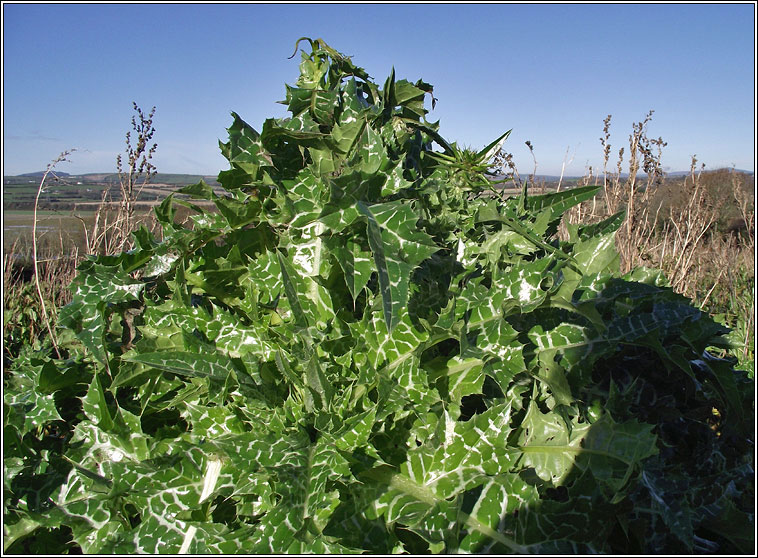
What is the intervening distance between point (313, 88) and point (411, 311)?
31.3 inches

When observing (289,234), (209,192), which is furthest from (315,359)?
(209,192)

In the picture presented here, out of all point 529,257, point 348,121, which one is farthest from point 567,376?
point 348,121

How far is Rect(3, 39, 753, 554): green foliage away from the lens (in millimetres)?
1312

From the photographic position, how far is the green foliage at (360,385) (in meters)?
1.31

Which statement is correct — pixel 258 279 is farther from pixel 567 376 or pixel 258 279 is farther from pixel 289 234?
pixel 567 376

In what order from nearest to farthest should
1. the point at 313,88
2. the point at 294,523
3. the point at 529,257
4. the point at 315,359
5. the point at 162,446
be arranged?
1. the point at 294,523
2. the point at 315,359
3. the point at 162,446
4. the point at 313,88
5. the point at 529,257

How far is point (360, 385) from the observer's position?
141 centimetres

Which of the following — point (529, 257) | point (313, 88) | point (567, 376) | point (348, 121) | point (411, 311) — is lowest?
point (567, 376)

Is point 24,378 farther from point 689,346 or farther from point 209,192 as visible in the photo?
point 689,346

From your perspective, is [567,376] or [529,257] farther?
[529,257]

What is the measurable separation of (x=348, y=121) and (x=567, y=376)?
105cm

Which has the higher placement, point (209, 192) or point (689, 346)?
point (209, 192)

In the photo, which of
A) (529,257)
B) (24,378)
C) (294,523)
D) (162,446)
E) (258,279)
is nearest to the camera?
(294,523)

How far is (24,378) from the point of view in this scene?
6.03ft
